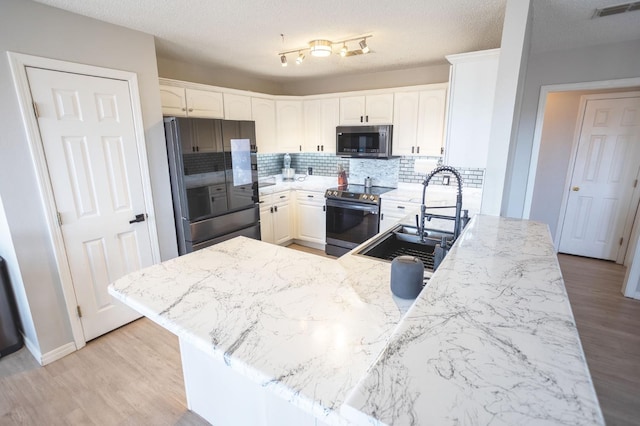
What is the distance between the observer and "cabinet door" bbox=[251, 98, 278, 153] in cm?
399

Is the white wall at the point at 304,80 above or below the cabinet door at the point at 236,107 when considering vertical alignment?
above

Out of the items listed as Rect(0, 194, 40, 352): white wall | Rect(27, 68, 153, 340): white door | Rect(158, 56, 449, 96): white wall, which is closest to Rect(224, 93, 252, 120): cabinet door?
Rect(158, 56, 449, 96): white wall

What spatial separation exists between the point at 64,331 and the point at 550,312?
303 cm

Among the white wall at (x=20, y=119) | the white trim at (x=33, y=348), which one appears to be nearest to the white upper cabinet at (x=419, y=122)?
the white wall at (x=20, y=119)

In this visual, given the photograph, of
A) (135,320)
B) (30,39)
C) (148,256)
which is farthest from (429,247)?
(30,39)

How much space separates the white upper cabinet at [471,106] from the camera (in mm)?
2670

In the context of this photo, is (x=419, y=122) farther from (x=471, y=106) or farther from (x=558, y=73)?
(x=558, y=73)

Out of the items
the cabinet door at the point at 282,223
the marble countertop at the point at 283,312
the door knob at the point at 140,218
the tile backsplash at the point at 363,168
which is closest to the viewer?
the marble countertop at the point at 283,312

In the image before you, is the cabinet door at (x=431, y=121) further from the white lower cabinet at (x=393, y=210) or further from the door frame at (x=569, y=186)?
the door frame at (x=569, y=186)

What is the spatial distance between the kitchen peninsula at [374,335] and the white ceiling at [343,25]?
1.58 m

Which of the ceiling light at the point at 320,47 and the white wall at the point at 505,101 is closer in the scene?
the white wall at the point at 505,101

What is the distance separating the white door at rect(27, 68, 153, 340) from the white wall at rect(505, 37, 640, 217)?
10.8 ft

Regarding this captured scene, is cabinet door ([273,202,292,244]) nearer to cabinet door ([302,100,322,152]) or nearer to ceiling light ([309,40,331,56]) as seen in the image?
cabinet door ([302,100,322,152])

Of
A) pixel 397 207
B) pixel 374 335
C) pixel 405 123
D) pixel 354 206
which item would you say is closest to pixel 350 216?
pixel 354 206
